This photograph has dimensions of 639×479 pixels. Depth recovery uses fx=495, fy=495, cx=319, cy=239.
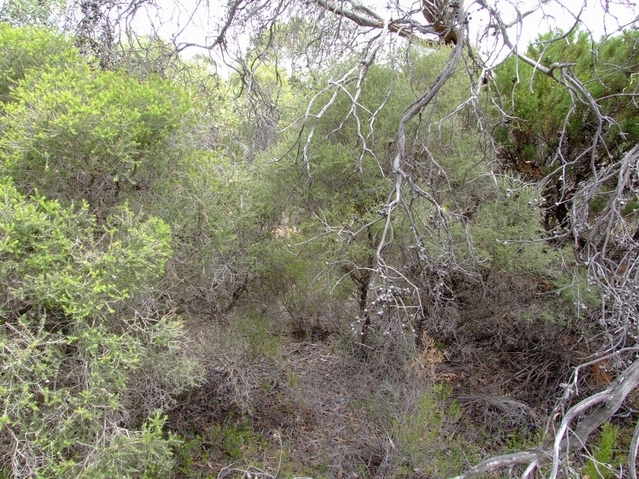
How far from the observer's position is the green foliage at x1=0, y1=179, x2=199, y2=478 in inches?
103

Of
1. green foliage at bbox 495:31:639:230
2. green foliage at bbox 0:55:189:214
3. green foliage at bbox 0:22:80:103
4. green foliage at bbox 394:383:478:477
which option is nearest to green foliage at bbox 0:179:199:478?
green foliage at bbox 0:55:189:214

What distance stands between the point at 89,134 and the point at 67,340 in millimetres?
1240

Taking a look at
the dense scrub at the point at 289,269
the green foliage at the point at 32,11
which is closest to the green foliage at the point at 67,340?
the dense scrub at the point at 289,269

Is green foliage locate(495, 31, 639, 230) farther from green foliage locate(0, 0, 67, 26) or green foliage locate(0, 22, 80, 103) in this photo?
green foliage locate(0, 0, 67, 26)

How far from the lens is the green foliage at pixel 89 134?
9.66ft

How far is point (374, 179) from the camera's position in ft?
15.3

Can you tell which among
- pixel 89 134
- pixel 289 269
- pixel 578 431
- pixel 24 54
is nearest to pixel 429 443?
pixel 578 431

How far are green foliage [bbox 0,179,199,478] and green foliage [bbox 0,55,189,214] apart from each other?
26 cm

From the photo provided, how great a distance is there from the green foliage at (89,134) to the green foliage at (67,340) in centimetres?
26

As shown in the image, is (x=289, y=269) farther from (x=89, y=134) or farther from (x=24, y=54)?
(x=24, y=54)

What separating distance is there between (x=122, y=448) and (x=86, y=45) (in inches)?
133

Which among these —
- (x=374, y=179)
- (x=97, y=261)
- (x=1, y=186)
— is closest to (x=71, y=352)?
(x=97, y=261)

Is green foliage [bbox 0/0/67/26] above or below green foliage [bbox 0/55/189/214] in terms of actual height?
above

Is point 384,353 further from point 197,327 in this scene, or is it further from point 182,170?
point 182,170
